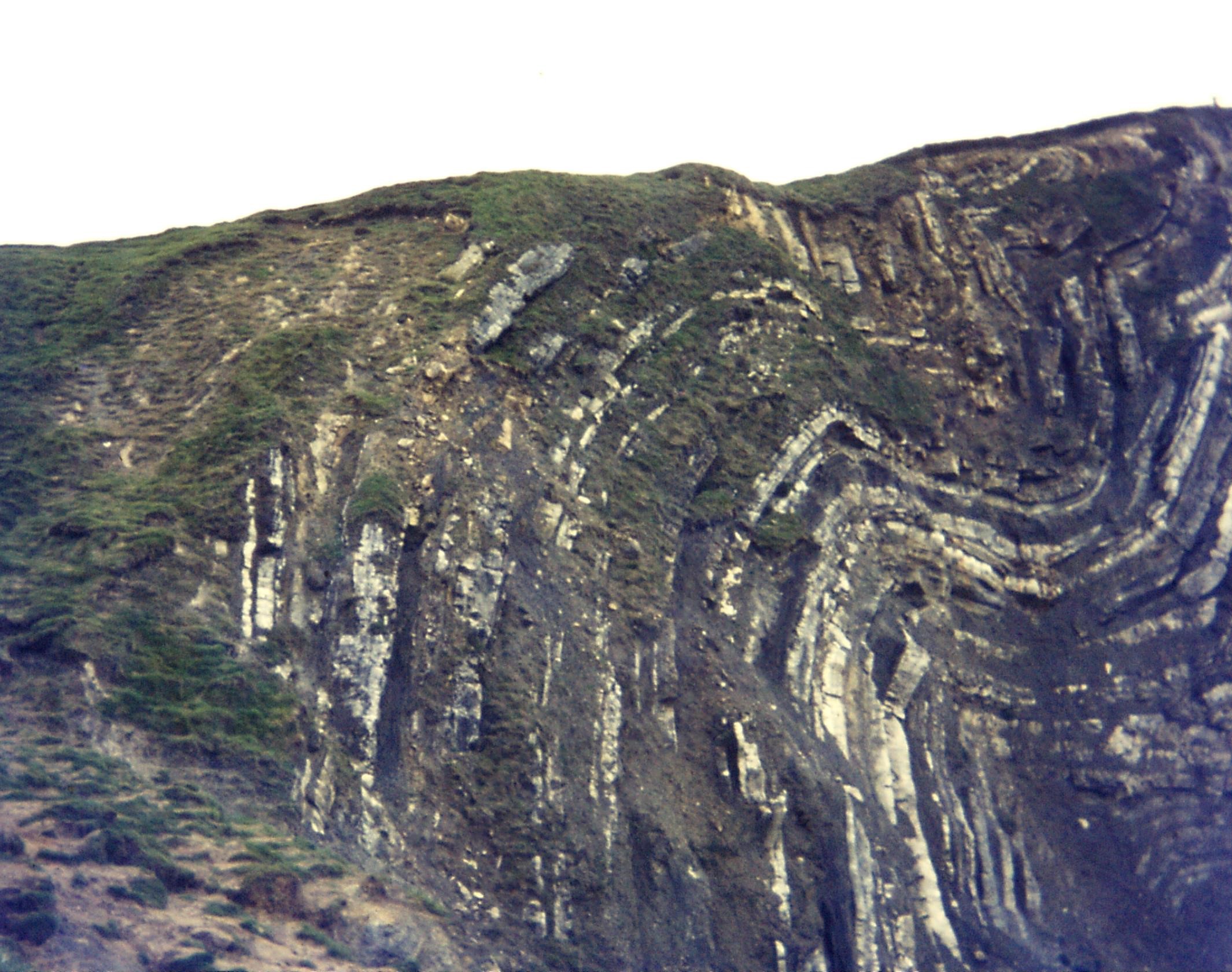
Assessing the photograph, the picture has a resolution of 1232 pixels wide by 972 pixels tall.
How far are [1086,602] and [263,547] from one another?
18808 millimetres

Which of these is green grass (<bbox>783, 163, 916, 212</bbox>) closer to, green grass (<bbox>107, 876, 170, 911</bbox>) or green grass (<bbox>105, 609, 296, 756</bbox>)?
green grass (<bbox>105, 609, 296, 756</bbox>)

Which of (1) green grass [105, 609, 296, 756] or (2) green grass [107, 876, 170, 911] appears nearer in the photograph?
(2) green grass [107, 876, 170, 911]

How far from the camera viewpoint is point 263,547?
19469mm

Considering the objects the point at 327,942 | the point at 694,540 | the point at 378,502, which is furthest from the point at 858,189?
the point at 327,942

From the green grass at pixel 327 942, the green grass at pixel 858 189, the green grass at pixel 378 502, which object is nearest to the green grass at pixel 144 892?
the green grass at pixel 327 942

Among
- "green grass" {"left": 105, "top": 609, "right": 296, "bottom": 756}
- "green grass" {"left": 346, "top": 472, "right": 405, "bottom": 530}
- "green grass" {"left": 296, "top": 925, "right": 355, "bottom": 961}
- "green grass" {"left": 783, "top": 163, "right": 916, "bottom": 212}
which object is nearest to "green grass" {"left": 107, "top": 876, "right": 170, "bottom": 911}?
"green grass" {"left": 296, "top": 925, "right": 355, "bottom": 961}

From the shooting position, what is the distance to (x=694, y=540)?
23.6 metres

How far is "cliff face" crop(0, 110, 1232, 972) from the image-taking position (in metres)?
18.5

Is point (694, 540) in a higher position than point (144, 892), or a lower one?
higher

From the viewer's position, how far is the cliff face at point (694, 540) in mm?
18500

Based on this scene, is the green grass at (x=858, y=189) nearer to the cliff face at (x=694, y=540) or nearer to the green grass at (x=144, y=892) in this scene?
the cliff face at (x=694, y=540)

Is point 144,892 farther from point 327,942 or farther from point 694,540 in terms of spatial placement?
point 694,540

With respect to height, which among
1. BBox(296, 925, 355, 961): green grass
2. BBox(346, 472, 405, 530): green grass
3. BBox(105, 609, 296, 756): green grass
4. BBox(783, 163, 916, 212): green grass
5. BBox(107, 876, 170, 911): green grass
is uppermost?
BBox(783, 163, 916, 212): green grass

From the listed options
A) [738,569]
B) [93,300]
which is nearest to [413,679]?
[738,569]
